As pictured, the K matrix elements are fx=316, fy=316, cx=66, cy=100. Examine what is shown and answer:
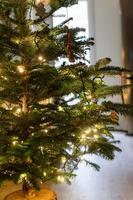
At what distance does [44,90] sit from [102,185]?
1.05m

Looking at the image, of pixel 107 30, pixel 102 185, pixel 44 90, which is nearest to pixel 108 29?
pixel 107 30

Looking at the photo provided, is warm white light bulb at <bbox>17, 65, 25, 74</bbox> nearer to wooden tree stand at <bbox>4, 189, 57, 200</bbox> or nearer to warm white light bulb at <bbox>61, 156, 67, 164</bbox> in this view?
warm white light bulb at <bbox>61, 156, 67, 164</bbox>

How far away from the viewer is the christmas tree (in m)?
1.32

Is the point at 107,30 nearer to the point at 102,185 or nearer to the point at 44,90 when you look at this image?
the point at 102,185

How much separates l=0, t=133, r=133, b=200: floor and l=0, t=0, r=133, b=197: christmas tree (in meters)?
0.67

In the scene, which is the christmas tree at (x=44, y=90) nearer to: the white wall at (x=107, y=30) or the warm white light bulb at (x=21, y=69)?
the warm white light bulb at (x=21, y=69)

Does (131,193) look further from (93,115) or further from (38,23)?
(38,23)

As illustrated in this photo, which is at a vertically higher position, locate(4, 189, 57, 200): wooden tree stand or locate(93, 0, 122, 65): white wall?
locate(93, 0, 122, 65): white wall

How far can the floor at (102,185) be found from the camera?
2.00 meters

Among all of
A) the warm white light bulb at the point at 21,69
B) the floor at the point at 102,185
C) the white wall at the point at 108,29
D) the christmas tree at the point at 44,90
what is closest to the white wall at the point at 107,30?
the white wall at the point at 108,29

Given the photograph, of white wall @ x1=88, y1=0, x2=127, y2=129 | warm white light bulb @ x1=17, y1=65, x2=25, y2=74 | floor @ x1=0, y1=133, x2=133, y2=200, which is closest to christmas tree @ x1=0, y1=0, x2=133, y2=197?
warm white light bulb @ x1=17, y1=65, x2=25, y2=74

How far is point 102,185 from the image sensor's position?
2.16 m

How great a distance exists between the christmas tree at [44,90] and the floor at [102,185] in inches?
26.5

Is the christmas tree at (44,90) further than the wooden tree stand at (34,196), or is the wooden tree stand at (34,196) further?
the wooden tree stand at (34,196)
